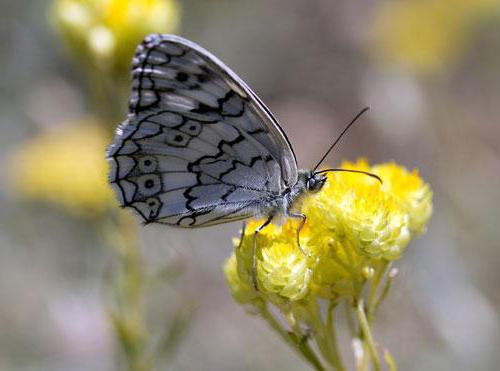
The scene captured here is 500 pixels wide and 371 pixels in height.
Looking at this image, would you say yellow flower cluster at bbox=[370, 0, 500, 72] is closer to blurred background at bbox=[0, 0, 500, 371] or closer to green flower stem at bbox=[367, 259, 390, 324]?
blurred background at bbox=[0, 0, 500, 371]

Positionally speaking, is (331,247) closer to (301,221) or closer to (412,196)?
(301,221)

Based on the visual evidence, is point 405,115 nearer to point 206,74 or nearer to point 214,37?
point 214,37

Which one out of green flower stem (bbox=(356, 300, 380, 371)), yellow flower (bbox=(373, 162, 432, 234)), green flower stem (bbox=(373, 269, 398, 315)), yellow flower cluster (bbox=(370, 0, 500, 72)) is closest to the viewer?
green flower stem (bbox=(356, 300, 380, 371))

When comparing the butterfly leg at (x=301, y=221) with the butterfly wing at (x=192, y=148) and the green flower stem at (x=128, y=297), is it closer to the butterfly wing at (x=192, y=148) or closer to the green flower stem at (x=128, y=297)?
the butterfly wing at (x=192, y=148)

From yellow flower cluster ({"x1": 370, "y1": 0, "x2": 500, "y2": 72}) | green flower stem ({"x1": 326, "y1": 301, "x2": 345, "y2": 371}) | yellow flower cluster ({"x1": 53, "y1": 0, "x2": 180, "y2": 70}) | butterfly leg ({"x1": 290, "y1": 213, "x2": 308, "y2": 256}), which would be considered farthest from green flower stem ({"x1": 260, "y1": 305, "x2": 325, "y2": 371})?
yellow flower cluster ({"x1": 370, "y1": 0, "x2": 500, "y2": 72})

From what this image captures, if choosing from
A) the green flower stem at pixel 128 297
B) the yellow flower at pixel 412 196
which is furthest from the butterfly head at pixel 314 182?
the green flower stem at pixel 128 297

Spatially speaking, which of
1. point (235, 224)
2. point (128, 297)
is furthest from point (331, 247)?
point (235, 224)

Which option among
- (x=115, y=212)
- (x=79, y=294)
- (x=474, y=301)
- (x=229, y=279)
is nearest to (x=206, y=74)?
(x=229, y=279)

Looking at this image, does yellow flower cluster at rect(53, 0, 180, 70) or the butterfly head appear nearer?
the butterfly head
